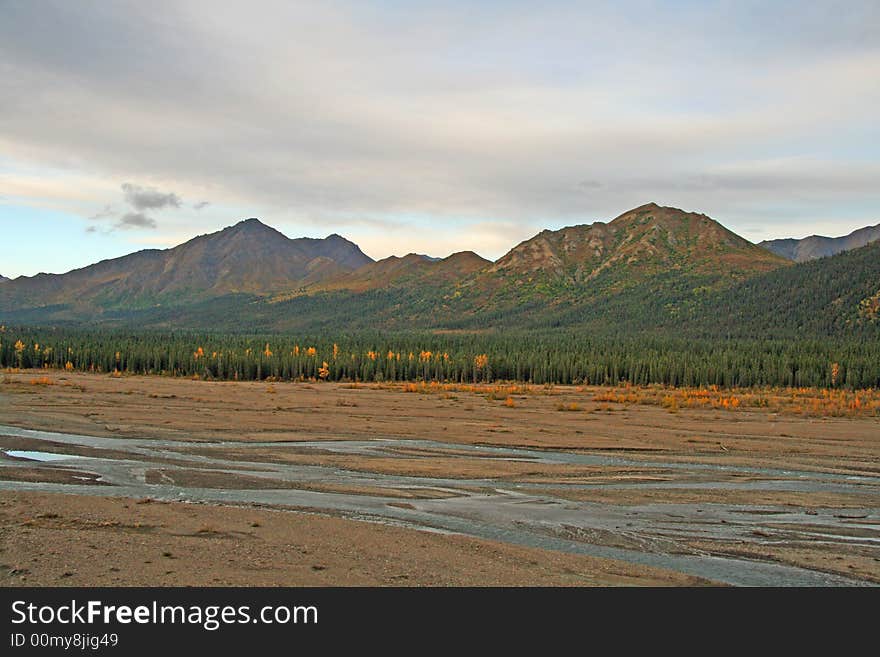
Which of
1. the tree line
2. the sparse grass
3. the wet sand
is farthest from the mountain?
the wet sand

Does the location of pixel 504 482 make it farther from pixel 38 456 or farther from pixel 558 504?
pixel 38 456

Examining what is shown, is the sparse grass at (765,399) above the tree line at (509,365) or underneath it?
underneath

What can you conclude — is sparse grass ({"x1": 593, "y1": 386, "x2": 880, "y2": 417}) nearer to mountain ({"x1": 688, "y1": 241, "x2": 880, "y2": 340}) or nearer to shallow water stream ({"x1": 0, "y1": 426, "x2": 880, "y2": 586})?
shallow water stream ({"x1": 0, "y1": 426, "x2": 880, "y2": 586})

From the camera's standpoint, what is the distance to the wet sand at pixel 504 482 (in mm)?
16938

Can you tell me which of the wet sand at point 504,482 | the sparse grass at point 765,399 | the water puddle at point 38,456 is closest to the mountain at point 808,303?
the sparse grass at point 765,399

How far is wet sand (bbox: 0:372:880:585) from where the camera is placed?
16.9 metres

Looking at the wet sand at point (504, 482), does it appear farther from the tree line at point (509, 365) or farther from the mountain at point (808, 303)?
the mountain at point (808, 303)

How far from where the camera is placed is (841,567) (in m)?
16.5

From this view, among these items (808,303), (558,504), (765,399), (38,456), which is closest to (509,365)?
(765,399)

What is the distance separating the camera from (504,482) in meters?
27.2
